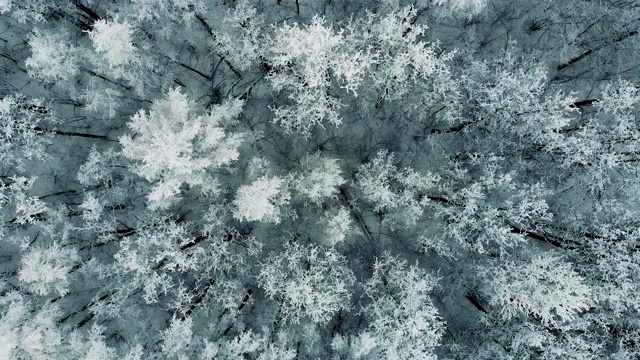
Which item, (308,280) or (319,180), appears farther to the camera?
(319,180)

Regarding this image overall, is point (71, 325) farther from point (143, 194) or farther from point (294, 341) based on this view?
point (294, 341)

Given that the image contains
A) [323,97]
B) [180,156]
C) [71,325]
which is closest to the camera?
[180,156]

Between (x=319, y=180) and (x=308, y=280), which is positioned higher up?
(x=319, y=180)

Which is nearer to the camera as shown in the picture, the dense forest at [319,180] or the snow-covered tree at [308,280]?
the dense forest at [319,180]

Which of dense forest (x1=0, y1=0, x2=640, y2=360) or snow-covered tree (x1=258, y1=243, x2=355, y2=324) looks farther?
snow-covered tree (x1=258, y1=243, x2=355, y2=324)

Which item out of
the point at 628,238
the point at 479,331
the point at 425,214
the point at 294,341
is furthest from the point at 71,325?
the point at 628,238

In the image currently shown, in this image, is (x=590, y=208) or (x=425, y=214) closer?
(x=590, y=208)

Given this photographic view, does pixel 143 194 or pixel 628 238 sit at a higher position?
pixel 143 194

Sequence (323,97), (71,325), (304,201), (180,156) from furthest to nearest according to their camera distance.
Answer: (304,201) < (71,325) < (323,97) < (180,156)
